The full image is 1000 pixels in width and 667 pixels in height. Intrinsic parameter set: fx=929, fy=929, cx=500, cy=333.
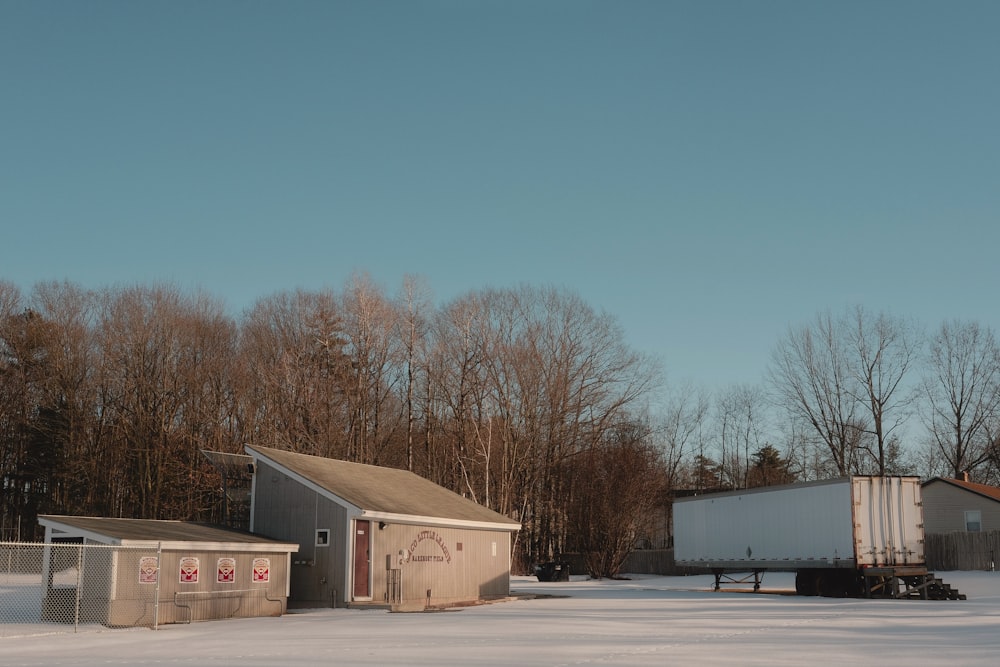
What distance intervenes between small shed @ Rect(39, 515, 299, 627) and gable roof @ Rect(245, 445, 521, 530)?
247cm

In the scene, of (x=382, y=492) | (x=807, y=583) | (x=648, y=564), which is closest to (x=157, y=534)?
(x=382, y=492)

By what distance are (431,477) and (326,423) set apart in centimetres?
944

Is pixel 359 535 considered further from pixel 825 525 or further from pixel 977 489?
pixel 977 489

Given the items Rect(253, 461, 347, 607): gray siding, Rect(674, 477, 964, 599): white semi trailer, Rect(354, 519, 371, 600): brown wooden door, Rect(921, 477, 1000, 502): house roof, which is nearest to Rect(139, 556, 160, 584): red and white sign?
Rect(253, 461, 347, 607): gray siding

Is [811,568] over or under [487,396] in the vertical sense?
under

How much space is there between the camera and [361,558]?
2628 centimetres

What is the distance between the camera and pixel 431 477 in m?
56.4

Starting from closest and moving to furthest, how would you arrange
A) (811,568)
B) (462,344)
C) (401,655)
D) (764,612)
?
(401,655) < (764,612) < (811,568) < (462,344)

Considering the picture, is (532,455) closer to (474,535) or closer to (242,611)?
(474,535)

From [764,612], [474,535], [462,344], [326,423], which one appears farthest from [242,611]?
[462,344]

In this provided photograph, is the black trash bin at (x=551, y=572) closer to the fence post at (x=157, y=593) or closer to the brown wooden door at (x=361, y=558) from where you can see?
the brown wooden door at (x=361, y=558)

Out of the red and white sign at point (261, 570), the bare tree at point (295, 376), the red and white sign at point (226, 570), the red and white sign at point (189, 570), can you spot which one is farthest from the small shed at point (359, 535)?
the bare tree at point (295, 376)

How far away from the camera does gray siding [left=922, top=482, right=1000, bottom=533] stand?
151ft

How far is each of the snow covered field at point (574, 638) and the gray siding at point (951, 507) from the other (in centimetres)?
2258
